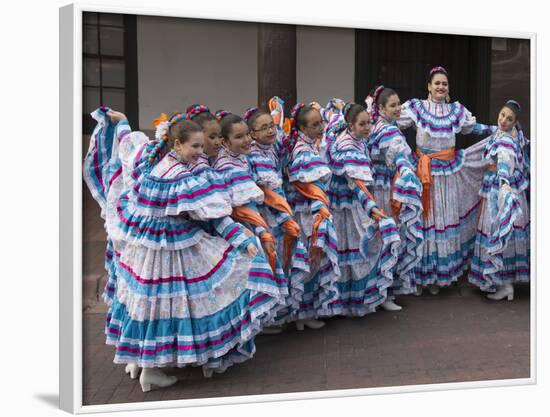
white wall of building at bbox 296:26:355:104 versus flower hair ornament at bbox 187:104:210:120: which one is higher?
white wall of building at bbox 296:26:355:104

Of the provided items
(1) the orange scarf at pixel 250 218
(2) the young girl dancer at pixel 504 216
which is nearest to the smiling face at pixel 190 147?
(1) the orange scarf at pixel 250 218

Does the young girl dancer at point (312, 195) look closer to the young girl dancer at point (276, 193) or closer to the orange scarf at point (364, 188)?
the young girl dancer at point (276, 193)

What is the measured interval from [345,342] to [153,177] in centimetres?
157

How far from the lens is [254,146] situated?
430 centimetres

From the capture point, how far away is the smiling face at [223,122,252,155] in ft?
13.6

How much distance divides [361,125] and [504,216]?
45.6 inches

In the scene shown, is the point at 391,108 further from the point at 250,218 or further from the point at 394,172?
the point at 250,218

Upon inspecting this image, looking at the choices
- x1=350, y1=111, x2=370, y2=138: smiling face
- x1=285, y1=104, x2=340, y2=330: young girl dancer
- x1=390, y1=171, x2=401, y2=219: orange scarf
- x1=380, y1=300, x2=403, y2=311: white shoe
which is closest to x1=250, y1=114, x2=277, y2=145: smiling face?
x1=285, y1=104, x2=340, y2=330: young girl dancer

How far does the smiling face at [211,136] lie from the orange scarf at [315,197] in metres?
0.65

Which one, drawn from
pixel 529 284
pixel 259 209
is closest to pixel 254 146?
pixel 259 209

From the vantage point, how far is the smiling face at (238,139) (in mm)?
4137

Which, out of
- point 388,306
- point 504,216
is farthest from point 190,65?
point 504,216

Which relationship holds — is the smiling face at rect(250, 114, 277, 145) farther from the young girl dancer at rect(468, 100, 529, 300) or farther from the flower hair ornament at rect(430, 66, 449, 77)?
the young girl dancer at rect(468, 100, 529, 300)

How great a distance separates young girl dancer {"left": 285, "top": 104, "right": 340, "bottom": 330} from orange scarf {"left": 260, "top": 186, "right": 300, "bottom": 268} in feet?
0.45
